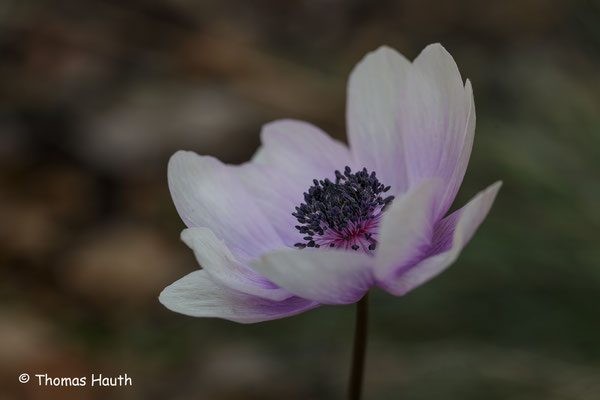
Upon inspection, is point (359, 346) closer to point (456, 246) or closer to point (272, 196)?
point (456, 246)

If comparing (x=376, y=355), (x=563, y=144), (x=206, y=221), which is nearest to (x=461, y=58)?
(x=563, y=144)

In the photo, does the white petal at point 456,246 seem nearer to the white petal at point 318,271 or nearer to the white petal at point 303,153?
the white petal at point 318,271

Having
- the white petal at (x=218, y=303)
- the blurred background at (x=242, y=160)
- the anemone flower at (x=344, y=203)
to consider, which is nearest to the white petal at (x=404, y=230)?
the anemone flower at (x=344, y=203)

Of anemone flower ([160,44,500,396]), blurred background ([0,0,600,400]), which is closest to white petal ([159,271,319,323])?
anemone flower ([160,44,500,396])

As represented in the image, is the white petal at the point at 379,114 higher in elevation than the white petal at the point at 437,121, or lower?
higher

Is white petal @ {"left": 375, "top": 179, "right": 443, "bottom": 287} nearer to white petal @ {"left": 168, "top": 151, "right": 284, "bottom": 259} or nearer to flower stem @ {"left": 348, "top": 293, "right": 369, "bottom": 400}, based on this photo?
flower stem @ {"left": 348, "top": 293, "right": 369, "bottom": 400}

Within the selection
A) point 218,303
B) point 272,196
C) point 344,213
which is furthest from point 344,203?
point 218,303
